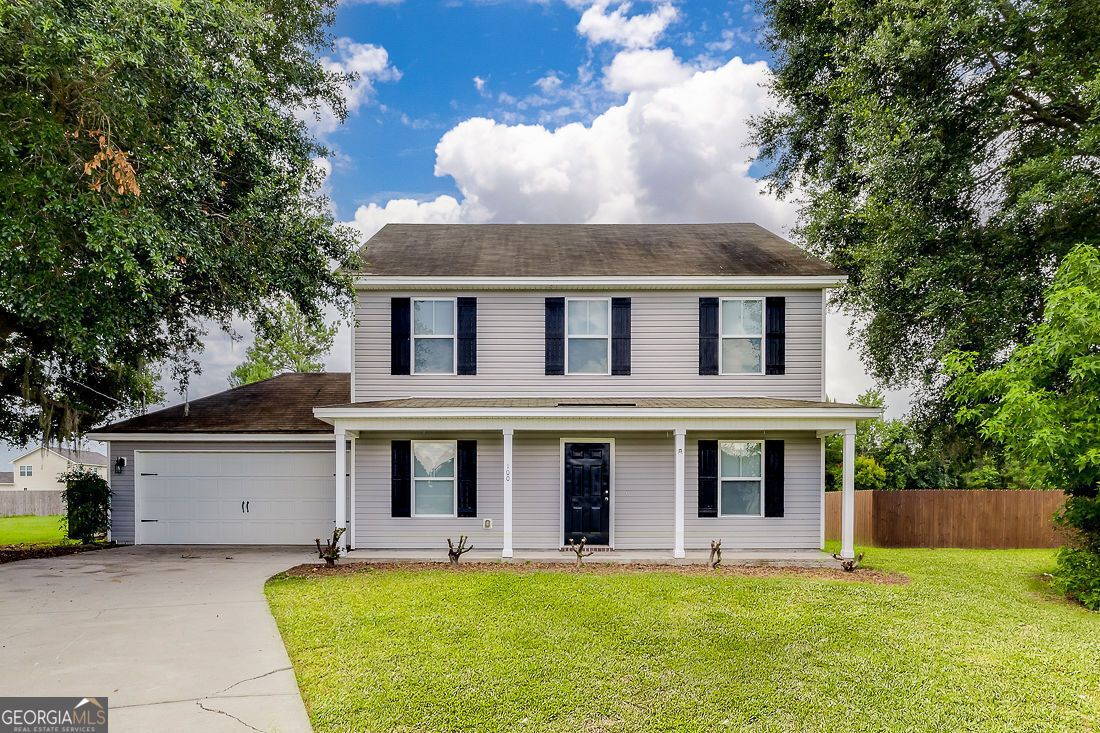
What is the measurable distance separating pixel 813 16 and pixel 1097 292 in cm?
1070

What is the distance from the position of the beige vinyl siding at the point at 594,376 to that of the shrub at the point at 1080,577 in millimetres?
4477

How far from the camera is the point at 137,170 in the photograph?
8.70 metres

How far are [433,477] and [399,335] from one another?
9.18ft

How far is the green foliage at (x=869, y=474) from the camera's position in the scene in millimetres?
18828

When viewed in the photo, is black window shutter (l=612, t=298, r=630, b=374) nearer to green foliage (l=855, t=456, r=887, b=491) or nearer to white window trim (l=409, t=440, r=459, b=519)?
white window trim (l=409, t=440, r=459, b=519)

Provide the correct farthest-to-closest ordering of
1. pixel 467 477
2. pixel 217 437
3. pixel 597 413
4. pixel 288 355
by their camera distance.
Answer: pixel 288 355, pixel 217 437, pixel 467 477, pixel 597 413

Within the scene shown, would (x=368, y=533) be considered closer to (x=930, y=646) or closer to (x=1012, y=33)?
(x=930, y=646)

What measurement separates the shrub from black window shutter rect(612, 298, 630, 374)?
24.6 ft

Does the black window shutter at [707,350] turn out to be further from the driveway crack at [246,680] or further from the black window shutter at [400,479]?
the driveway crack at [246,680]

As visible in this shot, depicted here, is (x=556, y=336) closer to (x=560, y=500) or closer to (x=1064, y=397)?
→ (x=560, y=500)

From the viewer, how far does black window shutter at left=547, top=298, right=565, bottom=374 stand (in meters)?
12.4

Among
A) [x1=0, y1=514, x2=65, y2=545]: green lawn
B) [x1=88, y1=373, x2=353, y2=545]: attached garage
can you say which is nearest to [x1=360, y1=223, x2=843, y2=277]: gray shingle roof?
[x1=88, y1=373, x2=353, y2=545]: attached garage

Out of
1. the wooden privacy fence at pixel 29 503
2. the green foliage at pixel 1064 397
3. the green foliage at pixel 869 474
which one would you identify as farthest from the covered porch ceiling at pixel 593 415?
the wooden privacy fence at pixel 29 503

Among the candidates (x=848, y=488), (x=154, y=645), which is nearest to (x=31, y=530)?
(x=154, y=645)
